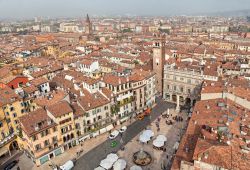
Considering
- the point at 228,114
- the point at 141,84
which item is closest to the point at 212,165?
the point at 228,114

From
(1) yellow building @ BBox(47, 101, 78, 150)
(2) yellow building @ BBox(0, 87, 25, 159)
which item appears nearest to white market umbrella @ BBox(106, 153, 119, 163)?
(1) yellow building @ BBox(47, 101, 78, 150)

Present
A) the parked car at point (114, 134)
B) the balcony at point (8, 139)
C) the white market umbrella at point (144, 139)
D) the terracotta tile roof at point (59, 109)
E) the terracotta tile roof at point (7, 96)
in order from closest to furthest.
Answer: the terracotta tile roof at point (59, 109)
the balcony at point (8, 139)
the white market umbrella at point (144, 139)
the terracotta tile roof at point (7, 96)
the parked car at point (114, 134)

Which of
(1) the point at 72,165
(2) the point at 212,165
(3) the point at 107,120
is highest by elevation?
(2) the point at 212,165

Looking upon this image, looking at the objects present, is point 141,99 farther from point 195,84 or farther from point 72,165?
point 72,165

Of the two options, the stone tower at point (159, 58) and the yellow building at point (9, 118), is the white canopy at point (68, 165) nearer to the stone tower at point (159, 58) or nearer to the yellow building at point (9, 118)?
the yellow building at point (9, 118)

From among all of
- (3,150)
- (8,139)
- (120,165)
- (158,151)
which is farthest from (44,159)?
(158,151)

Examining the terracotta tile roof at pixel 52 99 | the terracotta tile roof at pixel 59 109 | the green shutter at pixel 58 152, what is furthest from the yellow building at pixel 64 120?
the terracotta tile roof at pixel 52 99

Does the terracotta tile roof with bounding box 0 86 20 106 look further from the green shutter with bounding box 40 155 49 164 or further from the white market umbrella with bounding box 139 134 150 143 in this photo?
the white market umbrella with bounding box 139 134 150 143
